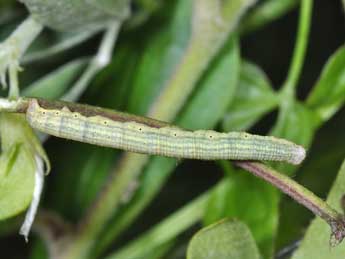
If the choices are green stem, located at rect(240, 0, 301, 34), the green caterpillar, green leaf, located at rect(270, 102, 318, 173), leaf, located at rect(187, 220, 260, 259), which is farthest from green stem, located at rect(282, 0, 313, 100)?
leaf, located at rect(187, 220, 260, 259)

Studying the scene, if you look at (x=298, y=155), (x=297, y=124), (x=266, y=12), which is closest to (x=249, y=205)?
(x=297, y=124)

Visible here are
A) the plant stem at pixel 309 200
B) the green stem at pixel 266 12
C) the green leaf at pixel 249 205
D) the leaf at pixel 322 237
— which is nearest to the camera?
the plant stem at pixel 309 200

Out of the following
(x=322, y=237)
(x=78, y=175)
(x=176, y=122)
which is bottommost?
(x=78, y=175)

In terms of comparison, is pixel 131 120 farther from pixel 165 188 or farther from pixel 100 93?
pixel 165 188

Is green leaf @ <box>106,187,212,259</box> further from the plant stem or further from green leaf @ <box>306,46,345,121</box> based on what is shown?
the plant stem

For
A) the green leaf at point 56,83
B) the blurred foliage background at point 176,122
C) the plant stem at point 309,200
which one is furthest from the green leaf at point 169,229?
the plant stem at point 309,200

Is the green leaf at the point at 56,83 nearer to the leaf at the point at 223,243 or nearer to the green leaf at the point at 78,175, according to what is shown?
the green leaf at the point at 78,175

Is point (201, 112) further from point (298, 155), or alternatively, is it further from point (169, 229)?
point (298, 155)

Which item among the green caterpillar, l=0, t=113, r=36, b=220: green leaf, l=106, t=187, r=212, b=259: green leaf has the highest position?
the green caterpillar
